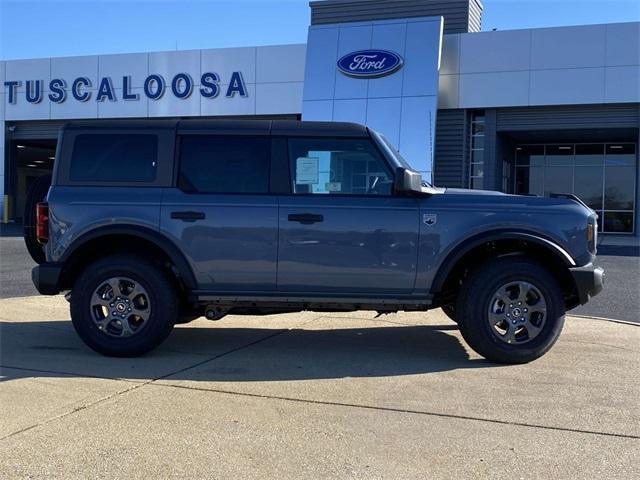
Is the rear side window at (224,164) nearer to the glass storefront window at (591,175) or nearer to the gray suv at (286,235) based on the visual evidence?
the gray suv at (286,235)

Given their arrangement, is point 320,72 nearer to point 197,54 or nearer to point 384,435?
point 197,54

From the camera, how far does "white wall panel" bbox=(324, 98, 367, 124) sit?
71.6 ft

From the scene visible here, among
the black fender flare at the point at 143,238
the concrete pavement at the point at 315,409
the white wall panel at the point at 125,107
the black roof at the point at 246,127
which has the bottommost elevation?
the concrete pavement at the point at 315,409

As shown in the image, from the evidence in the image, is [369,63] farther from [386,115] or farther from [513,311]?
[513,311]

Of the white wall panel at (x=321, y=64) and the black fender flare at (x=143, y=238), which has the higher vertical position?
the white wall panel at (x=321, y=64)

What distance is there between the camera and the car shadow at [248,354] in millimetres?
5422

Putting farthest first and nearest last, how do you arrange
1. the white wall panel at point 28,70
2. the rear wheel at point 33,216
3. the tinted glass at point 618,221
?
the white wall panel at point 28,70 → the tinted glass at point 618,221 → the rear wheel at point 33,216

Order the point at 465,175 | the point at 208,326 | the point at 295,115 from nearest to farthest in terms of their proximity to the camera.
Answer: the point at 208,326 < the point at 465,175 < the point at 295,115

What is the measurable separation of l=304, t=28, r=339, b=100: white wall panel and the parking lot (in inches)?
650

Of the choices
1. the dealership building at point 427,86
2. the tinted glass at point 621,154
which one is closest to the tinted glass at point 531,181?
the dealership building at point 427,86

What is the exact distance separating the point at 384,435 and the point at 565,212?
274cm

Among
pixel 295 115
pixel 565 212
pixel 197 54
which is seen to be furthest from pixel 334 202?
pixel 197 54

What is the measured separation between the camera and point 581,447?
3.86m

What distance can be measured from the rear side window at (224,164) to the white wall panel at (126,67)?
21042mm
